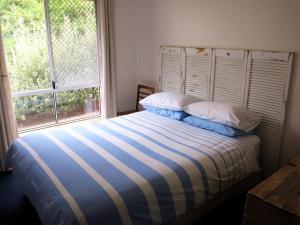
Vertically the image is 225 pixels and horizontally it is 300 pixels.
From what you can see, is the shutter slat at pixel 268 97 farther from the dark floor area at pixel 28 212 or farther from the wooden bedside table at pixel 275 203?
the wooden bedside table at pixel 275 203

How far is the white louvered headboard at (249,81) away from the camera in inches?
89.4

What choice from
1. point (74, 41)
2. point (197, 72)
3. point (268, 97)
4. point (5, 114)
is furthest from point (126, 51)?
point (268, 97)

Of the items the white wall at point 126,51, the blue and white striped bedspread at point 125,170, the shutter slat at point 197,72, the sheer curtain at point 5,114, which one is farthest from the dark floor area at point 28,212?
the white wall at point 126,51

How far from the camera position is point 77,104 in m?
3.49

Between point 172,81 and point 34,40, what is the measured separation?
1.68 m

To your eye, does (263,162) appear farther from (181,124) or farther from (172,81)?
(172,81)

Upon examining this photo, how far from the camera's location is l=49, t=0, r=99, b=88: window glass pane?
304 centimetres

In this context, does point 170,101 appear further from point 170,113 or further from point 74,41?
point 74,41

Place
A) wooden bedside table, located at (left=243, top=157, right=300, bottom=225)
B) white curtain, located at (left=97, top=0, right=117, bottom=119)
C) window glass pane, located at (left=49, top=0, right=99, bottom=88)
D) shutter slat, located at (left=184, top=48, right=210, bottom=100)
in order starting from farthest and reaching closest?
white curtain, located at (left=97, top=0, right=117, bottom=119) → window glass pane, located at (left=49, top=0, right=99, bottom=88) → shutter slat, located at (left=184, top=48, right=210, bottom=100) → wooden bedside table, located at (left=243, top=157, right=300, bottom=225)

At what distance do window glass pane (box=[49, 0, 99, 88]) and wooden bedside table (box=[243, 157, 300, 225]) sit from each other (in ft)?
8.35

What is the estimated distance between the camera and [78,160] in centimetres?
187

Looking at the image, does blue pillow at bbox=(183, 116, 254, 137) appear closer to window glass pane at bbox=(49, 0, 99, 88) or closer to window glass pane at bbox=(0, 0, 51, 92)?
window glass pane at bbox=(49, 0, 99, 88)

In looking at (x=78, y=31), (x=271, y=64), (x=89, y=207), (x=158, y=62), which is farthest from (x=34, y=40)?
(x=271, y=64)

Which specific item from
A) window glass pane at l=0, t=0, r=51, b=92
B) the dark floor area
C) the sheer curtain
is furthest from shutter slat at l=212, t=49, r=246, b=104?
the sheer curtain
